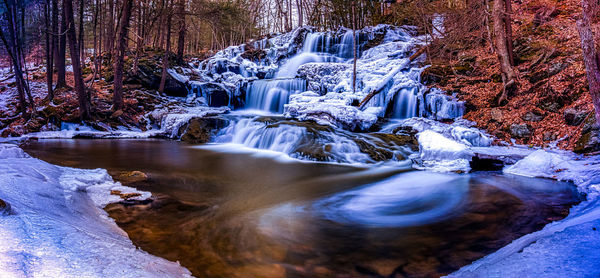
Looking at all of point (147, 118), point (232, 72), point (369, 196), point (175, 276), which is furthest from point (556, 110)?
point (232, 72)

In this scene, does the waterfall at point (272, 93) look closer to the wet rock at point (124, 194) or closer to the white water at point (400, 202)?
the white water at point (400, 202)

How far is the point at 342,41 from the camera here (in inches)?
945

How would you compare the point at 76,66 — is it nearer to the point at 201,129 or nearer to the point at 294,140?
the point at 201,129

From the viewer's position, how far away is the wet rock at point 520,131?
8.99m

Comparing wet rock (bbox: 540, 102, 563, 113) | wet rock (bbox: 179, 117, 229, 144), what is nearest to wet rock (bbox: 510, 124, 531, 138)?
wet rock (bbox: 540, 102, 563, 113)

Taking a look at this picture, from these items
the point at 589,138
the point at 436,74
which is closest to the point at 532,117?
the point at 589,138

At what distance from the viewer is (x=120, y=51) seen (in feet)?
43.3

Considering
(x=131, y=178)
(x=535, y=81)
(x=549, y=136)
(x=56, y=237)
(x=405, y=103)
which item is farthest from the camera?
(x=405, y=103)

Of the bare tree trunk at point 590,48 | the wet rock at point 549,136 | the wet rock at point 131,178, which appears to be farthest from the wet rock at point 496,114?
the wet rock at point 131,178

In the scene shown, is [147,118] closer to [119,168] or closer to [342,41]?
[119,168]

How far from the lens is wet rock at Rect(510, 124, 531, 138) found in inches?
354

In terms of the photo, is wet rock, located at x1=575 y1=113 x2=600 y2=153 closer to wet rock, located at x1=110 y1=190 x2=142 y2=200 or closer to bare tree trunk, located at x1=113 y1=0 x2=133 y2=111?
wet rock, located at x1=110 y1=190 x2=142 y2=200

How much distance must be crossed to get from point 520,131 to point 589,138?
2.33 m

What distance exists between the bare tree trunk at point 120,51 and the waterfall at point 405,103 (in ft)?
→ 39.4
